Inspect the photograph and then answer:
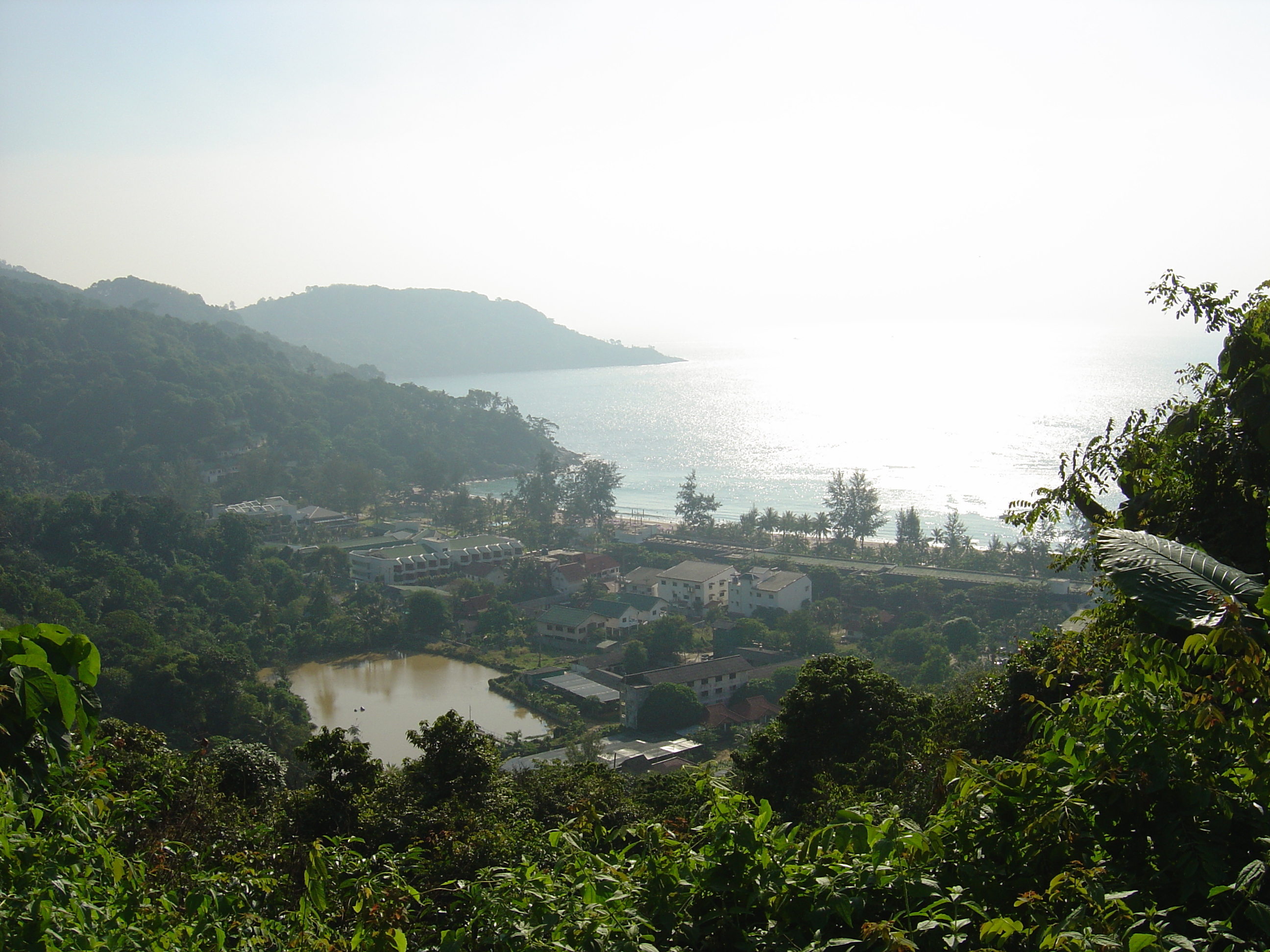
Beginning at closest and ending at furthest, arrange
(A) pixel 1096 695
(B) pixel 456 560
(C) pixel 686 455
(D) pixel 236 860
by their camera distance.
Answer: (A) pixel 1096 695, (D) pixel 236 860, (B) pixel 456 560, (C) pixel 686 455

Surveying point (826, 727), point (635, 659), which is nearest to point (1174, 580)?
point (826, 727)

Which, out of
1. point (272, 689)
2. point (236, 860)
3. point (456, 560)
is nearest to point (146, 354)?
point (456, 560)

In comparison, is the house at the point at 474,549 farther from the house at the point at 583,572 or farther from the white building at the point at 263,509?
the white building at the point at 263,509

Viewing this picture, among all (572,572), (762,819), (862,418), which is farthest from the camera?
(862,418)

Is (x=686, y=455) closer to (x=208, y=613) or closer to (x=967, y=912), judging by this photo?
(x=208, y=613)

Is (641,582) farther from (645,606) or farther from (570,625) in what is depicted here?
(570,625)

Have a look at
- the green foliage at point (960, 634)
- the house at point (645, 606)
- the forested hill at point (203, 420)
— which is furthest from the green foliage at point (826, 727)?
the forested hill at point (203, 420)
